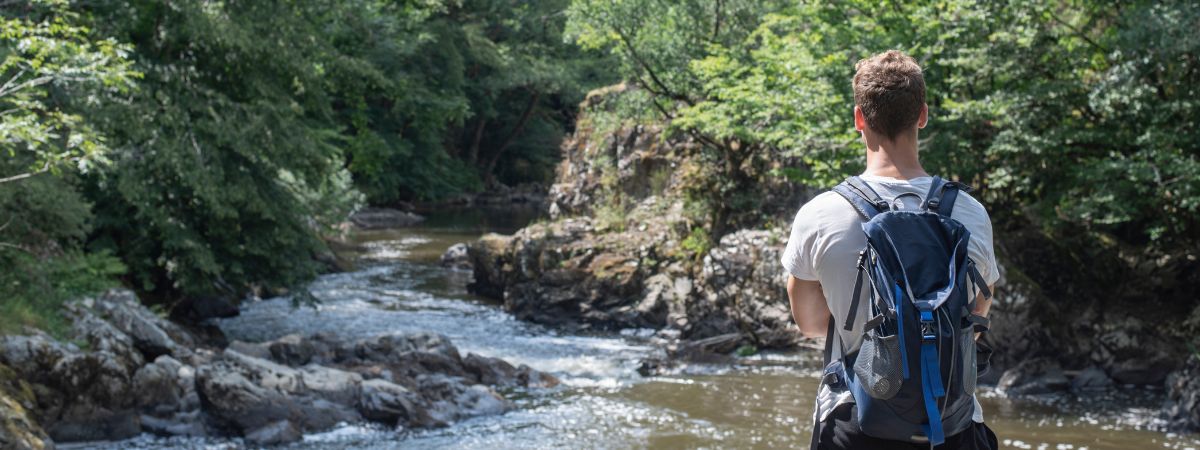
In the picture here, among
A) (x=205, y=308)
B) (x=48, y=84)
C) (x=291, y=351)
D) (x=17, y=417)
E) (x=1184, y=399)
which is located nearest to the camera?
(x=17, y=417)

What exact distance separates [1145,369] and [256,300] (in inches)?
530

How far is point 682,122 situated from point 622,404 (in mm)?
6956

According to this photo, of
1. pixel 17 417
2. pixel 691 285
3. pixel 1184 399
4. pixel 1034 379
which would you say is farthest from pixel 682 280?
pixel 17 417

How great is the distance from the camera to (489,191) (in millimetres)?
44938

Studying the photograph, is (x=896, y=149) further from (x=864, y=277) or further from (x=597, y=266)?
(x=597, y=266)

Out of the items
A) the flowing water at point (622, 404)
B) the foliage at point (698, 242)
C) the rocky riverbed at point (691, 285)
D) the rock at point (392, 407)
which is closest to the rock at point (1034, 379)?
the rocky riverbed at point (691, 285)

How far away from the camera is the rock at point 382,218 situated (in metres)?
33.8

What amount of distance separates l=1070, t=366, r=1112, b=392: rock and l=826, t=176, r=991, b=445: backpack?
32.1ft

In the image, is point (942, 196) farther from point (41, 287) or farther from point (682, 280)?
point (682, 280)

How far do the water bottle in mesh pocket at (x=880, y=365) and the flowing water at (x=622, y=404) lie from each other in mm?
7439

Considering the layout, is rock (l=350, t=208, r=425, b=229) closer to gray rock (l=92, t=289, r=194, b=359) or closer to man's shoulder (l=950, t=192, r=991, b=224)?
gray rock (l=92, t=289, r=194, b=359)

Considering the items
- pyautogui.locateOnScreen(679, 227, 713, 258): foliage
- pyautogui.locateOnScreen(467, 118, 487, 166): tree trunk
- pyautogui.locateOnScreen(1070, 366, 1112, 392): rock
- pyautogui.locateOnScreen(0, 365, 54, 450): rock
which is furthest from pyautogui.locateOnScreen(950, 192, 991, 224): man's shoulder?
pyautogui.locateOnScreen(467, 118, 487, 166): tree trunk

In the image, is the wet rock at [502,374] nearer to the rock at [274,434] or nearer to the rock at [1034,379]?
the rock at [274,434]

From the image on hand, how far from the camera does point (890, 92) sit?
9.04ft
